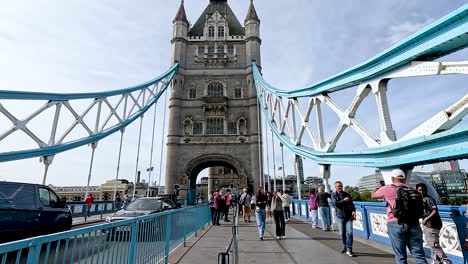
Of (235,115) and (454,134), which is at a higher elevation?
(235,115)

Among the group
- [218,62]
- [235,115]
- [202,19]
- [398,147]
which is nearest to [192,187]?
[235,115]

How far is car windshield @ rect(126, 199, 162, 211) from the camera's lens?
8.97m

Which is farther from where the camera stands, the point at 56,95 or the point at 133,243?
the point at 56,95

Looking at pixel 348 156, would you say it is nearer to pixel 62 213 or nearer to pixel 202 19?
pixel 62 213

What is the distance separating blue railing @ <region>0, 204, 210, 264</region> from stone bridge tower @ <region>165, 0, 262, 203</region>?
75.3 ft

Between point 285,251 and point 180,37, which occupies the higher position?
point 180,37

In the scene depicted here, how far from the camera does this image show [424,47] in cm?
657

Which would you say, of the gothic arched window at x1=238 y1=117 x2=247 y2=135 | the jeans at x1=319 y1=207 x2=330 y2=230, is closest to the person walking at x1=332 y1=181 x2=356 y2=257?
the jeans at x1=319 y1=207 x2=330 y2=230

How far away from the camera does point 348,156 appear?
952 centimetres

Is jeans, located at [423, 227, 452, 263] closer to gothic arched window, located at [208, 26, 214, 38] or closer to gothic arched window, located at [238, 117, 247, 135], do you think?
gothic arched window, located at [238, 117, 247, 135]

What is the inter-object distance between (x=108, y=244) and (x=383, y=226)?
21.7ft

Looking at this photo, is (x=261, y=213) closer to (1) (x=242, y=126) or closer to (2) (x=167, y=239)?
(2) (x=167, y=239)

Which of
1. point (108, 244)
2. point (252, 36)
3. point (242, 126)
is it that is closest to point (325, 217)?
point (108, 244)

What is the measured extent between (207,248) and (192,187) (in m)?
24.9
